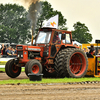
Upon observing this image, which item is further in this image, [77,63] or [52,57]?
[77,63]

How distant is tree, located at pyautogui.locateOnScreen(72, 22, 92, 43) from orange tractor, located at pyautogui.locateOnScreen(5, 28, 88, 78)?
46988 mm

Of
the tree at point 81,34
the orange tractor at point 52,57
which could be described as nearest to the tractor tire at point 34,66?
the orange tractor at point 52,57

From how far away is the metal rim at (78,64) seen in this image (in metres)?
13.6

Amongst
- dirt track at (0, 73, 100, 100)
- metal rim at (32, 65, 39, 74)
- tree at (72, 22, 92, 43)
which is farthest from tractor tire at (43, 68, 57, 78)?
tree at (72, 22, 92, 43)

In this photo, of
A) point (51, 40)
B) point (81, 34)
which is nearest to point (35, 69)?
point (51, 40)

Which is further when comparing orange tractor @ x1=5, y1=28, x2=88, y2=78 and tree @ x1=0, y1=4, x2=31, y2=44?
tree @ x1=0, y1=4, x2=31, y2=44

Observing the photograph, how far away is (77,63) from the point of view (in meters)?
13.7

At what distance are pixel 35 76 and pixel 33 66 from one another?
1321 mm

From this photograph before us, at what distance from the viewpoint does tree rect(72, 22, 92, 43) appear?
2389 inches

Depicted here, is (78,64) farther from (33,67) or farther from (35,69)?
(33,67)

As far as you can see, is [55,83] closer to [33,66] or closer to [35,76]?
[35,76]

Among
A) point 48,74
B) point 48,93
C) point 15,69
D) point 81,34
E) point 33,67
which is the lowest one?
point 48,93

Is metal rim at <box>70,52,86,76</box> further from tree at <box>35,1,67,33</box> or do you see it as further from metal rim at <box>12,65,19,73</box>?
tree at <box>35,1,67,33</box>

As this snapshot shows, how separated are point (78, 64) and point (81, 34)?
47.9 meters
